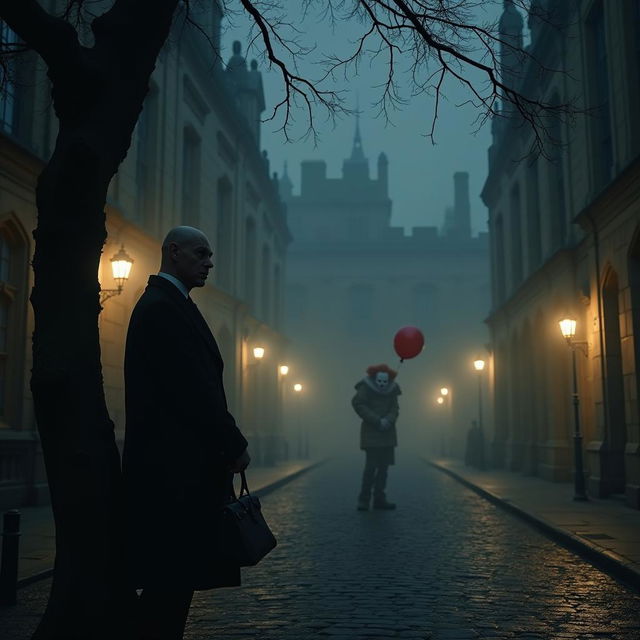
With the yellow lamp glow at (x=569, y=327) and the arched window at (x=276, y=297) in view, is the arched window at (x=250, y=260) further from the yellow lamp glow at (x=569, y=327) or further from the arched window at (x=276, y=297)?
the yellow lamp glow at (x=569, y=327)

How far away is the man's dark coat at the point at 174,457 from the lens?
3.42 metres

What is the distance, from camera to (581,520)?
35.3 feet

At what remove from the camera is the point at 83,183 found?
13.6 feet

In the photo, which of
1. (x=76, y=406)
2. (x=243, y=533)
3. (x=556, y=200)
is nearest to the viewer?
(x=243, y=533)

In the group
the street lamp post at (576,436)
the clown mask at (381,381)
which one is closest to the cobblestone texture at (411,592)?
the clown mask at (381,381)

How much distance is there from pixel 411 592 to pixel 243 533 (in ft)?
11.4

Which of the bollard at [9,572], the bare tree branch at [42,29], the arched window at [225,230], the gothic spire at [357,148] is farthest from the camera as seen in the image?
the gothic spire at [357,148]

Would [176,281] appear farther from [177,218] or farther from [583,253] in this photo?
[177,218]

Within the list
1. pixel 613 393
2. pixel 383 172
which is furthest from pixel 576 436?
pixel 383 172

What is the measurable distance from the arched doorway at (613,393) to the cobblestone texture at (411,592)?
13.3 feet

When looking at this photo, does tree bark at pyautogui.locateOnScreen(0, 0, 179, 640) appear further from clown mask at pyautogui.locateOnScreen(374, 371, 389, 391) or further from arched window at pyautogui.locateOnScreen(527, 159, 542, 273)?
arched window at pyautogui.locateOnScreen(527, 159, 542, 273)

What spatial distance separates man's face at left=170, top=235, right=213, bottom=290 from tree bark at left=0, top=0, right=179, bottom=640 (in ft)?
1.90

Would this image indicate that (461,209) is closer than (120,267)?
No

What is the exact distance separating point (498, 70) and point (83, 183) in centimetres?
436
